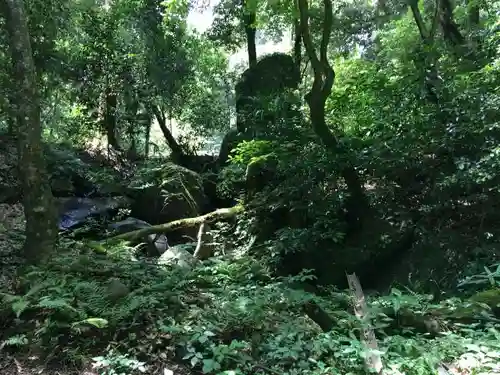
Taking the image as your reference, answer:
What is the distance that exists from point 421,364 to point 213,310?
192cm

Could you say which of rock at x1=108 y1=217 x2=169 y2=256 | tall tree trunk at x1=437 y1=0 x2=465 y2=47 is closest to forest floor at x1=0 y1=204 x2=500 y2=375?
rock at x1=108 y1=217 x2=169 y2=256

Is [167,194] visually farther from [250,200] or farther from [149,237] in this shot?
[250,200]

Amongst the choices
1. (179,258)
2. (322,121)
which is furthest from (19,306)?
(322,121)

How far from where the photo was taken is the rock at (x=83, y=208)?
9.80 meters

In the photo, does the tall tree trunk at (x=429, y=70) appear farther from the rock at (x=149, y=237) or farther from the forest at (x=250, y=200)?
the rock at (x=149, y=237)

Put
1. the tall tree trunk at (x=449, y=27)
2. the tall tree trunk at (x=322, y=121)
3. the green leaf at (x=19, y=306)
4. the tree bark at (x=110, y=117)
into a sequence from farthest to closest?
the tree bark at (x=110, y=117) < the tall tree trunk at (x=449, y=27) < the tall tree trunk at (x=322, y=121) < the green leaf at (x=19, y=306)

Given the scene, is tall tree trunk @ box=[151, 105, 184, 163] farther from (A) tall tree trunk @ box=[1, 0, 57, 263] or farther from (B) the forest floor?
(B) the forest floor

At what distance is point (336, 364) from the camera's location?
357 centimetres

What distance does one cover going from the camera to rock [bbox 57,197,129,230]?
980 centimetres

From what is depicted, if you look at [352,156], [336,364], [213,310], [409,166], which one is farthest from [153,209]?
[336,364]

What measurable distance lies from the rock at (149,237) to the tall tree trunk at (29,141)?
3.55 m

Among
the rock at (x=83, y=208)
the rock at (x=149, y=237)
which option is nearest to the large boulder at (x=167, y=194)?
the rock at (x=83, y=208)

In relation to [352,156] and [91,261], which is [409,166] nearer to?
[352,156]

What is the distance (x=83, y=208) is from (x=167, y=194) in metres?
2.00
